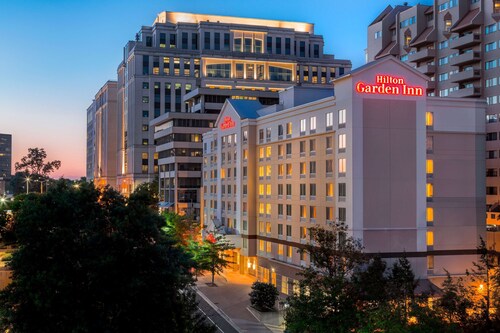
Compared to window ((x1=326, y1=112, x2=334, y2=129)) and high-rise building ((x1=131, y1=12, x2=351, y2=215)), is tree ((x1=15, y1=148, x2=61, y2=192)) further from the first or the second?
window ((x1=326, y1=112, x2=334, y2=129))

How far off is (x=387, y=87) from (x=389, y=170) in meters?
8.19

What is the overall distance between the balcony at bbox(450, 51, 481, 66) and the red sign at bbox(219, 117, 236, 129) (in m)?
44.4

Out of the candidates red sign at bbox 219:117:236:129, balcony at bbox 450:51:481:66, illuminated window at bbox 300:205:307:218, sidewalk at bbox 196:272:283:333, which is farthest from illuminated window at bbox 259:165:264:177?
balcony at bbox 450:51:481:66

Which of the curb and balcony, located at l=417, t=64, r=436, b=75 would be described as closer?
the curb

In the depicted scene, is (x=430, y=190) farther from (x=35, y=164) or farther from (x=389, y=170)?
(x=35, y=164)

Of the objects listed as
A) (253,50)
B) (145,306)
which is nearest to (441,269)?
(145,306)

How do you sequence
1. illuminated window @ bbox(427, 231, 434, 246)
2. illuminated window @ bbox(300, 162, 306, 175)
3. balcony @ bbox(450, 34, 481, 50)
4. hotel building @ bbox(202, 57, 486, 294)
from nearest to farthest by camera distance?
hotel building @ bbox(202, 57, 486, 294), illuminated window @ bbox(427, 231, 434, 246), illuminated window @ bbox(300, 162, 306, 175), balcony @ bbox(450, 34, 481, 50)

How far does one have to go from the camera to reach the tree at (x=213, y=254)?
74.3 m

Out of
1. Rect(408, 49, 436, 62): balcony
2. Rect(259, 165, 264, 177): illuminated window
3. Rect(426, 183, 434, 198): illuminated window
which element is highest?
Rect(408, 49, 436, 62): balcony

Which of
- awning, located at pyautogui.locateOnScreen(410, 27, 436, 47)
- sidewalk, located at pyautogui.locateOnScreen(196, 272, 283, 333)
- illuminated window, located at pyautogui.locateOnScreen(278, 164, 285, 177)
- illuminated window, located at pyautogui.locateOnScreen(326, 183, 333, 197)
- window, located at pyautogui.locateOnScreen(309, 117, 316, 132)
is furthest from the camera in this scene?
awning, located at pyautogui.locateOnScreen(410, 27, 436, 47)

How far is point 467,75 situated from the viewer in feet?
327

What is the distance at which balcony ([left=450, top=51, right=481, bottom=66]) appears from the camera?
98.9m

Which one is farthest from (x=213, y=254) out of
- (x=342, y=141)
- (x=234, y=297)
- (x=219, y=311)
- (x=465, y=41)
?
(x=465, y=41)

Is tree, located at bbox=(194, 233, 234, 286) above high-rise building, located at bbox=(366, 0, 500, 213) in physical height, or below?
below
